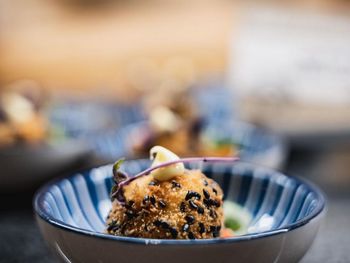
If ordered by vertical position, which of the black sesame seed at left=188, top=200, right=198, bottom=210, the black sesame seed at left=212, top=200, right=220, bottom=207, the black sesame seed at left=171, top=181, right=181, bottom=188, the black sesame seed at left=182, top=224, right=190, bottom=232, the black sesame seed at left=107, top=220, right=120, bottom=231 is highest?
the black sesame seed at left=171, top=181, right=181, bottom=188

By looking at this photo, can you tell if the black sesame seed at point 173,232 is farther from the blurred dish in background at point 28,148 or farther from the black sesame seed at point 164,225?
the blurred dish in background at point 28,148

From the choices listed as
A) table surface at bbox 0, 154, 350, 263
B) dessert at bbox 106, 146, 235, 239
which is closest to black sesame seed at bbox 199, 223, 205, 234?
dessert at bbox 106, 146, 235, 239

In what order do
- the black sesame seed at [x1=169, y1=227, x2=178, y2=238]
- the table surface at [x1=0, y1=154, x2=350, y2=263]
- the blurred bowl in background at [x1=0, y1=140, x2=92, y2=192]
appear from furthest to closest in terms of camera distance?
the blurred bowl in background at [x1=0, y1=140, x2=92, y2=192]
the table surface at [x1=0, y1=154, x2=350, y2=263]
the black sesame seed at [x1=169, y1=227, x2=178, y2=238]

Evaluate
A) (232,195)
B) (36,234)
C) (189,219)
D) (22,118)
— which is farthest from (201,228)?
(22,118)

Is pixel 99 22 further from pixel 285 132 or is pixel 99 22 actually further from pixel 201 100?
pixel 285 132

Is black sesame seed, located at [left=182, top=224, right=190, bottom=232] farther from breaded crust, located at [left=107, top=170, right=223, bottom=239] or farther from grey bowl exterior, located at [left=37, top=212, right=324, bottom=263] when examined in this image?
grey bowl exterior, located at [left=37, top=212, right=324, bottom=263]

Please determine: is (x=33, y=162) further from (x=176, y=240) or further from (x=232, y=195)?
(x=176, y=240)

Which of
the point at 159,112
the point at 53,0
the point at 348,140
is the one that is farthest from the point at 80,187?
the point at 53,0
